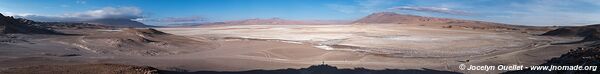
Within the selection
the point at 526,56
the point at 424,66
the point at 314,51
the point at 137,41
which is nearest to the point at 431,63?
the point at 424,66

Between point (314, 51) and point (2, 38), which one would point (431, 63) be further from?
point (2, 38)

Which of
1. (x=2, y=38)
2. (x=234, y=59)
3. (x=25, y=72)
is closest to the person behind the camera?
(x=25, y=72)

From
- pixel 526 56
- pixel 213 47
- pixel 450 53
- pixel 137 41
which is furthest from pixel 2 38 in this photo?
pixel 526 56

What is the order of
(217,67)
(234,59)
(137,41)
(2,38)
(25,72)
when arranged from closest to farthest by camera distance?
(25,72) → (217,67) → (234,59) → (2,38) → (137,41)

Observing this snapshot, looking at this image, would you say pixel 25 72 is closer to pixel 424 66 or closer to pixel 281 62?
pixel 281 62

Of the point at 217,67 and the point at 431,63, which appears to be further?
the point at 431,63

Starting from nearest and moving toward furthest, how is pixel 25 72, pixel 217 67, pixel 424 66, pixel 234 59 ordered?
pixel 25 72 < pixel 217 67 < pixel 424 66 < pixel 234 59

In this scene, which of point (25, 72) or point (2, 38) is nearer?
point (25, 72)

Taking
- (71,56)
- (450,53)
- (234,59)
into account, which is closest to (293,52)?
(234,59)

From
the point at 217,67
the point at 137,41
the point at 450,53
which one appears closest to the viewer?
the point at 217,67
